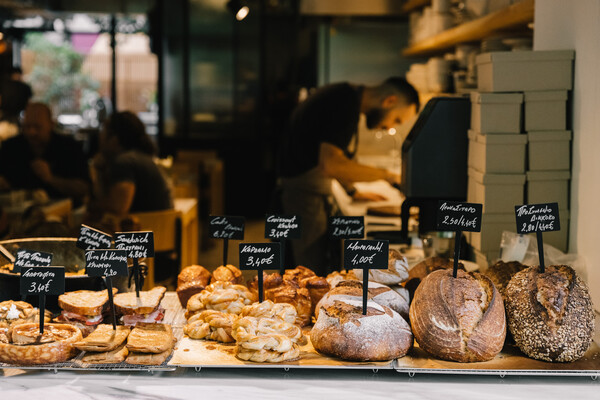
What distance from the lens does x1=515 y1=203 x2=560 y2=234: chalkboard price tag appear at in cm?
183

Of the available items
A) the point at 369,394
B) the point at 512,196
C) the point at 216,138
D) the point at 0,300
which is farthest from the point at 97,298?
the point at 216,138

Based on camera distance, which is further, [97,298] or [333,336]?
[97,298]

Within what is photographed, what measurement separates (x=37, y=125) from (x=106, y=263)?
3.47 m

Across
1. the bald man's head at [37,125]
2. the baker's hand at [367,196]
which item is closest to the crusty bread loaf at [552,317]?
the baker's hand at [367,196]

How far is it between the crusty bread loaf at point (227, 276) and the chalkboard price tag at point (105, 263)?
39 cm

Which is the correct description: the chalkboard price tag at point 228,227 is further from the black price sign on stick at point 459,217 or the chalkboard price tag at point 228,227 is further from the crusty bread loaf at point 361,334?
the black price sign on stick at point 459,217

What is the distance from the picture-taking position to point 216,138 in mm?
9469

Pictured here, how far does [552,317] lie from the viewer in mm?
1742

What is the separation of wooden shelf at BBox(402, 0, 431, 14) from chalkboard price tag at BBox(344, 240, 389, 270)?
4.62 meters

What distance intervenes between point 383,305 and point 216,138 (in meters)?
7.78

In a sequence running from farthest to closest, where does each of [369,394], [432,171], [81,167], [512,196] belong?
[81,167] < [432,171] < [512,196] < [369,394]

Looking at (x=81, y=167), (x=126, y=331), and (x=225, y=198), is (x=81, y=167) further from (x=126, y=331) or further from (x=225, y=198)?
(x=225, y=198)

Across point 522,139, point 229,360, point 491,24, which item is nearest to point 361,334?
point 229,360

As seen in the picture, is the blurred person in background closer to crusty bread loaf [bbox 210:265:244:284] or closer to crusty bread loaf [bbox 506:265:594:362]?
crusty bread loaf [bbox 210:265:244:284]
